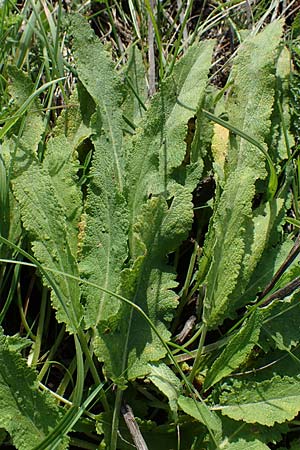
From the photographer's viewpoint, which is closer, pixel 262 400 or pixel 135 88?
pixel 262 400

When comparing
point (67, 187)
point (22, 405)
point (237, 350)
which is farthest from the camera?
point (67, 187)

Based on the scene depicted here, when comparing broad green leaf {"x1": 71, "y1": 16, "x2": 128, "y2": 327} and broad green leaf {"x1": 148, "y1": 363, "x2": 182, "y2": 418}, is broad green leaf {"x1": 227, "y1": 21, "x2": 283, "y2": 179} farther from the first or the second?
broad green leaf {"x1": 148, "y1": 363, "x2": 182, "y2": 418}

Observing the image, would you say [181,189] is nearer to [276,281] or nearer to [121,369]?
[276,281]

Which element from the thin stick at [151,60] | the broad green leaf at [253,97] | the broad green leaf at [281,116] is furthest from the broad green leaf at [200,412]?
the thin stick at [151,60]

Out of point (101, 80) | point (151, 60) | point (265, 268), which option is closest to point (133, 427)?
point (265, 268)

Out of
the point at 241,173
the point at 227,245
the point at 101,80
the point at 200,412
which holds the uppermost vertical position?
the point at 101,80

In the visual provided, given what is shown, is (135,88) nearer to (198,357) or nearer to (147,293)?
(147,293)

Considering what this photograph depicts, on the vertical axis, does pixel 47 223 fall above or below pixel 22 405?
above
